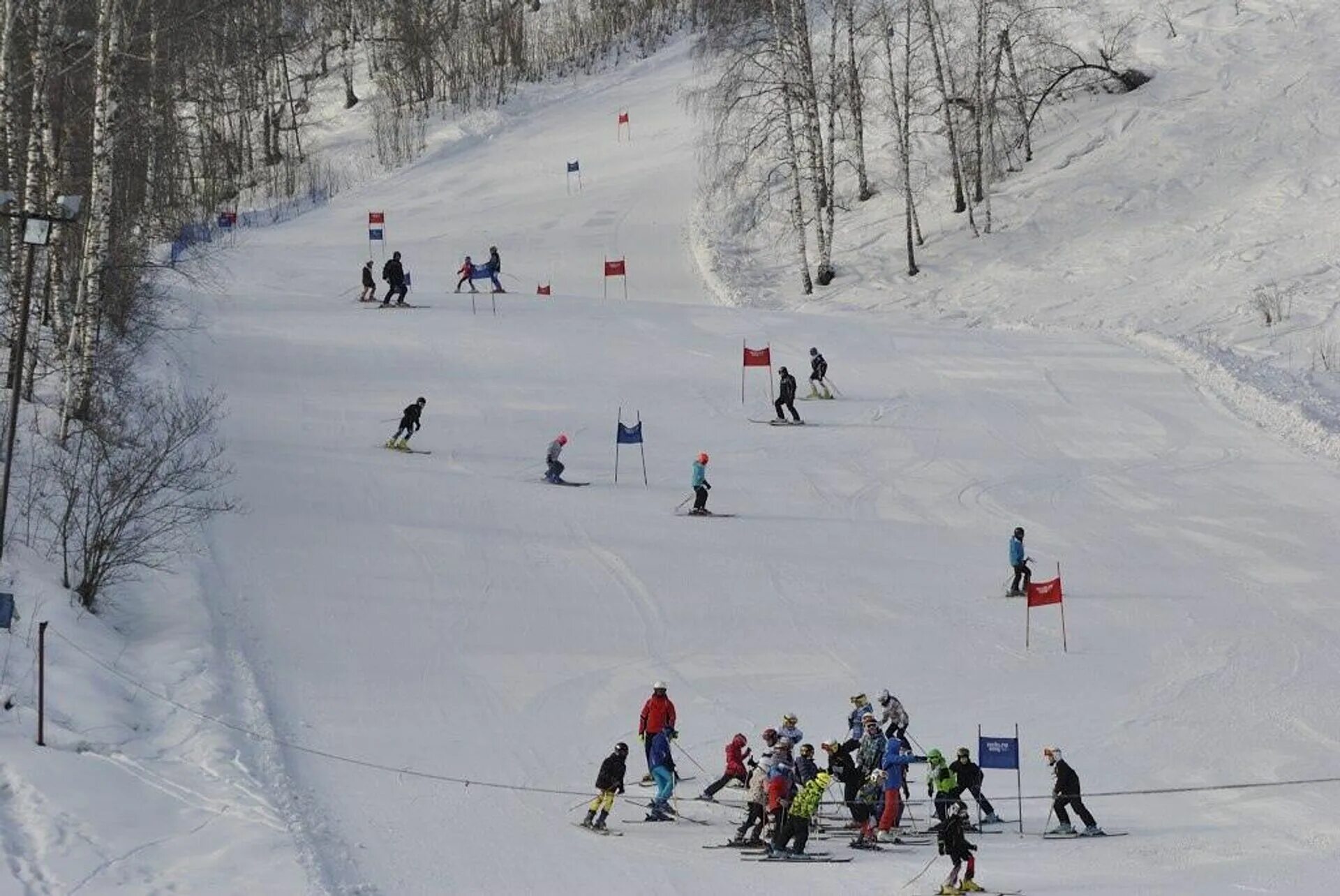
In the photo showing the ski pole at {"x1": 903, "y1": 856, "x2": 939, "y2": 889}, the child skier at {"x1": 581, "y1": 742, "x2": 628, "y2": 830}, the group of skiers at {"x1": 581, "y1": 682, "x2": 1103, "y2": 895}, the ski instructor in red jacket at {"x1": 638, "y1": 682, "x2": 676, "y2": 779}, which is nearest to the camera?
the ski pole at {"x1": 903, "y1": 856, "x2": 939, "y2": 889}

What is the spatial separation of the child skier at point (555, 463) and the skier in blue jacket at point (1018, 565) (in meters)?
7.83

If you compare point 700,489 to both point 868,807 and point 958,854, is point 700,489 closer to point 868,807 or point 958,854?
point 868,807

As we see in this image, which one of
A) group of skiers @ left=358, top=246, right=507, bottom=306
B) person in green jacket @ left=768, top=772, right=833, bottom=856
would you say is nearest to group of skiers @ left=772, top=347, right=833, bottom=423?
group of skiers @ left=358, top=246, right=507, bottom=306

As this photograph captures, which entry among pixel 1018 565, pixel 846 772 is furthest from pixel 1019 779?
pixel 1018 565

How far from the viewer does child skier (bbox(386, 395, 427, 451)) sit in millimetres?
27484

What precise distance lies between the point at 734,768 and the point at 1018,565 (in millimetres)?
8031

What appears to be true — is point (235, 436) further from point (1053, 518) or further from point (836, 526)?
point (1053, 518)

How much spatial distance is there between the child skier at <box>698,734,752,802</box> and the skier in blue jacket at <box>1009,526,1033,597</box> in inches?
305

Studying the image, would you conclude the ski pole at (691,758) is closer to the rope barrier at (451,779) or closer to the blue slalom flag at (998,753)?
the rope barrier at (451,779)

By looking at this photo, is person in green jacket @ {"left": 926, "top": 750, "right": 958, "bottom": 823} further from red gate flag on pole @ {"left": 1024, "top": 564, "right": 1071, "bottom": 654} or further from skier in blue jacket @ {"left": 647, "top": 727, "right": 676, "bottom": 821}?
red gate flag on pole @ {"left": 1024, "top": 564, "right": 1071, "bottom": 654}

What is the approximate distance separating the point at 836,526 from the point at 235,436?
1056cm

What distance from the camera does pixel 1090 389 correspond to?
3275 centimetres

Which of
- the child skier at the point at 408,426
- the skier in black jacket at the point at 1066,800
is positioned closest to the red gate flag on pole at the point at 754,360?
the child skier at the point at 408,426

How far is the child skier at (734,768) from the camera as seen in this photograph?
15.9 metres
